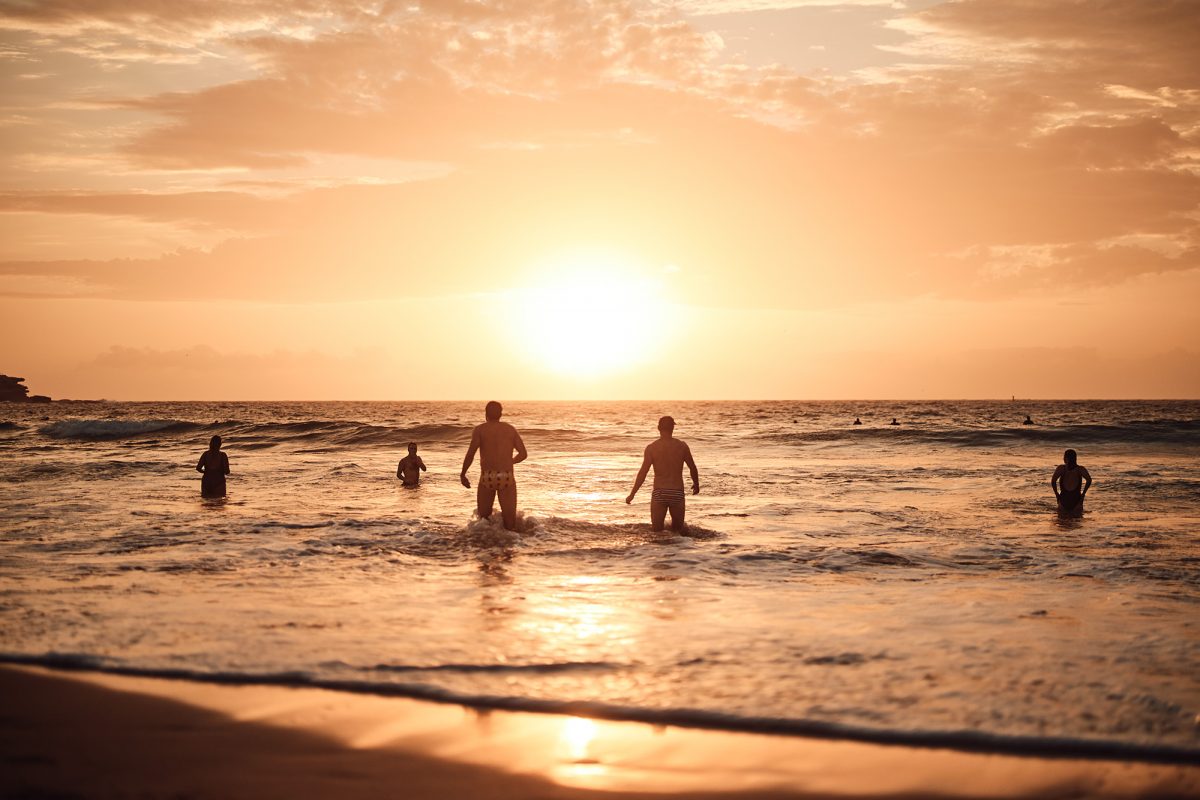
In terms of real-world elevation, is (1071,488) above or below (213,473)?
below

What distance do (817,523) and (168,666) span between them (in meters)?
A: 11.8

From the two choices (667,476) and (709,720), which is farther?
(667,476)

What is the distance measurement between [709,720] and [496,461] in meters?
8.55

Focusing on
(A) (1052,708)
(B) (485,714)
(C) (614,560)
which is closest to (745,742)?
(B) (485,714)

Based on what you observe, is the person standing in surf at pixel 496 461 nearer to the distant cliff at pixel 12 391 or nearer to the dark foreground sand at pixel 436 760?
the dark foreground sand at pixel 436 760

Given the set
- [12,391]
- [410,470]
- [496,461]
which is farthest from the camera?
[12,391]

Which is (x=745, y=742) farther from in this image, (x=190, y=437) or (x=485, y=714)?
(x=190, y=437)

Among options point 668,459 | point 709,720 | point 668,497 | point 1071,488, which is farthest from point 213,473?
point 1071,488

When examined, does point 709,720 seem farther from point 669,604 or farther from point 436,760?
point 669,604

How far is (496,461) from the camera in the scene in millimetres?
13797

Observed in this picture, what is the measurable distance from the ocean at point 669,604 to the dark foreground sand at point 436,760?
1.08 feet

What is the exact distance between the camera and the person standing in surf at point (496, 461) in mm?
13688

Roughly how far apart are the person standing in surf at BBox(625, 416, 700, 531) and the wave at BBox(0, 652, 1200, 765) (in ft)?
26.7

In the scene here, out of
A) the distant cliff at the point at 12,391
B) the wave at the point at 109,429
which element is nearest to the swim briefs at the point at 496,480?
the wave at the point at 109,429
